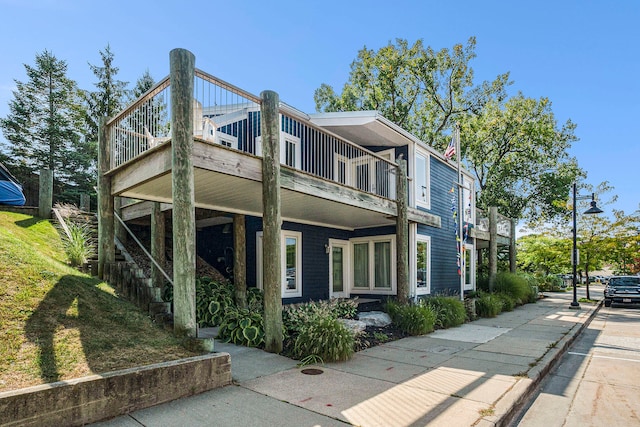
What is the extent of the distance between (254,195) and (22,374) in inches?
191

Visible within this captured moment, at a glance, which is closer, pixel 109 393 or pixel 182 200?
pixel 109 393

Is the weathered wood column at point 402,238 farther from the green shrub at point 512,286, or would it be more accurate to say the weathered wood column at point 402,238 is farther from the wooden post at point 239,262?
the green shrub at point 512,286

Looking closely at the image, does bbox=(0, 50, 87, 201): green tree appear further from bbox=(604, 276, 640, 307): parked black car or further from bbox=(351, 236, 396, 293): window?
bbox=(604, 276, 640, 307): parked black car

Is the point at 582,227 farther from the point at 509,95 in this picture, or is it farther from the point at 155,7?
the point at 155,7

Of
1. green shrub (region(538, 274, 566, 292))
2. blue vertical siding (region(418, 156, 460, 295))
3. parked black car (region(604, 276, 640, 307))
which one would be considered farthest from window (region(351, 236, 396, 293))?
green shrub (region(538, 274, 566, 292))

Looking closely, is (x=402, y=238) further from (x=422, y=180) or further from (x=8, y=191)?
(x=8, y=191)

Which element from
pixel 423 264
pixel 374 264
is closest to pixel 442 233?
pixel 423 264

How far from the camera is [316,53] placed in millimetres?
21109

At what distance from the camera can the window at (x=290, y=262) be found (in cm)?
1038

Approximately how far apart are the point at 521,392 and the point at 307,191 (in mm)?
4501

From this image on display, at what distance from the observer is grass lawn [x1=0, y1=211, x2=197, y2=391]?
3.80m

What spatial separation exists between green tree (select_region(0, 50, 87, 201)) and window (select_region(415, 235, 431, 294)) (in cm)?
1944

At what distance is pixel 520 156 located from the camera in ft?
93.0

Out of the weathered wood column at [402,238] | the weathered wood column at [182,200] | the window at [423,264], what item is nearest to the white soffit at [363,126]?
the weathered wood column at [402,238]
